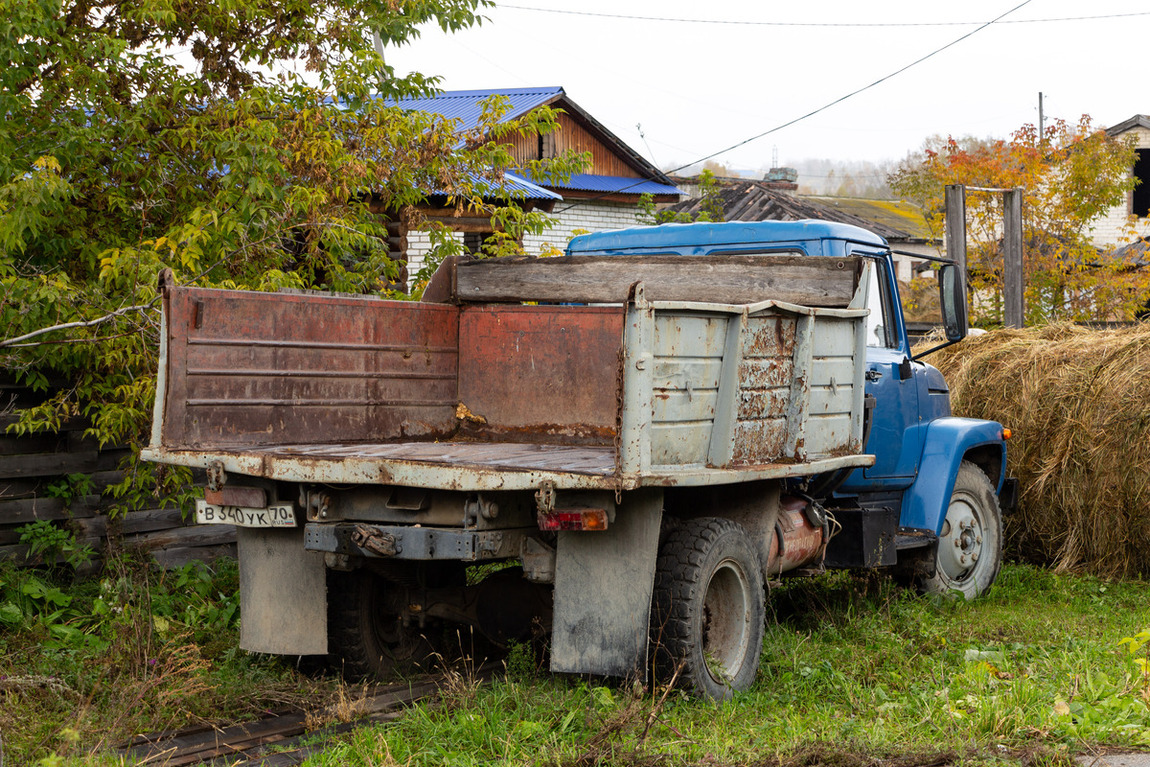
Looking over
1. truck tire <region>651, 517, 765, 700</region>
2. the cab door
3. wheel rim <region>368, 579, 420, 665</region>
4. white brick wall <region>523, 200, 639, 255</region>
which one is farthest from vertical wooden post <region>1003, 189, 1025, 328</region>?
white brick wall <region>523, 200, 639, 255</region>

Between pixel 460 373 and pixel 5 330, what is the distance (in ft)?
8.08

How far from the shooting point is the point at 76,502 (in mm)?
7473

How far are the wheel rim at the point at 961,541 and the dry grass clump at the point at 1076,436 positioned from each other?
1.22m

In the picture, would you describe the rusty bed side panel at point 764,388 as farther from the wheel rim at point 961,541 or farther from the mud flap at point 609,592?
the wheel rim at point 961,541

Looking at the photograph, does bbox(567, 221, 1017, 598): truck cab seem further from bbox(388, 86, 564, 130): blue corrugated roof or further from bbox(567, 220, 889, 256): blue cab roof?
bbox(388, 86, 564, 130): blue corrugated roof

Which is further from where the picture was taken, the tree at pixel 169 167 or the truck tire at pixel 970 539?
the truck tire at pixel 970 539

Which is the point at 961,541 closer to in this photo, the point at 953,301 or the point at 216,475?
the point at 953,301

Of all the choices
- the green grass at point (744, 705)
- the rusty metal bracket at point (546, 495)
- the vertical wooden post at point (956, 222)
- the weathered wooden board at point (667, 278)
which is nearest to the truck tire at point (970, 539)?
the green grass at point (744, 705)

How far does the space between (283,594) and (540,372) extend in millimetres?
1882

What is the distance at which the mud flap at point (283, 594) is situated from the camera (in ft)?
17.9

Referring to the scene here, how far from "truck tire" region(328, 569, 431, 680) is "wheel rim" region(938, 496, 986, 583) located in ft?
12.3

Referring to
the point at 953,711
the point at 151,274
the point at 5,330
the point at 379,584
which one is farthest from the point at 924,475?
the point at 5,330

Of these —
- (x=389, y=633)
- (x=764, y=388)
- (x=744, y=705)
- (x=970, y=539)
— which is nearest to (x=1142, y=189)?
(x=970, y=539)

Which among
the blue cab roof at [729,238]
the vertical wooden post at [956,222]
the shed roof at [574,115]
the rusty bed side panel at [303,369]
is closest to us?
the rusty bed side panel at [303,369]
